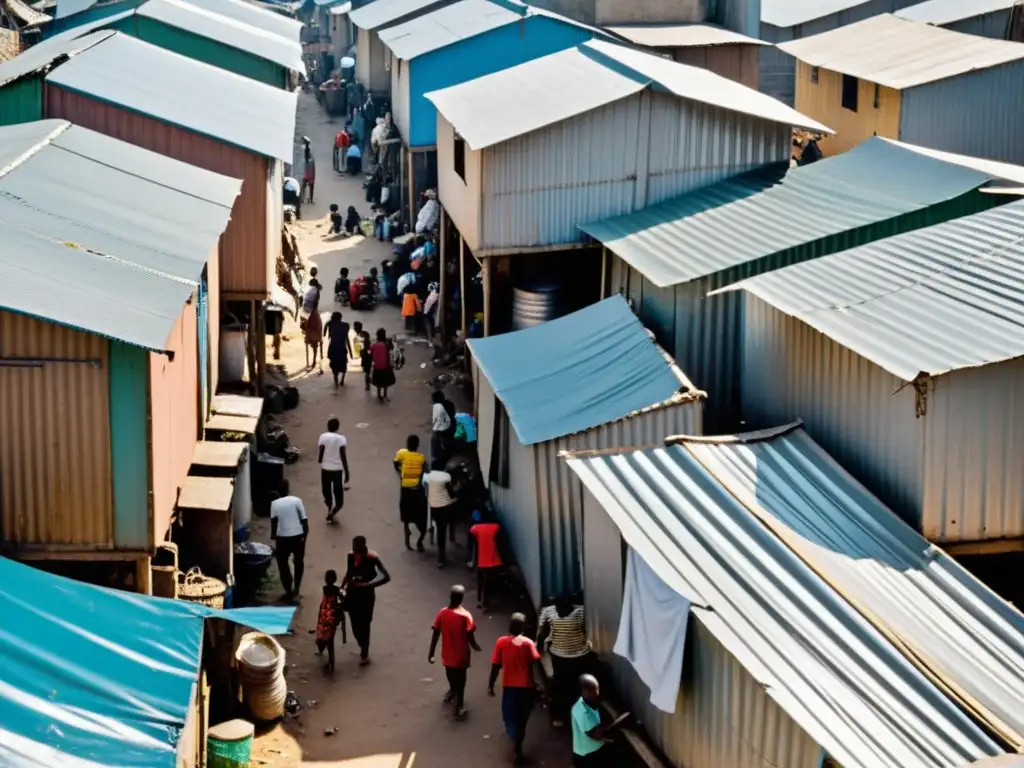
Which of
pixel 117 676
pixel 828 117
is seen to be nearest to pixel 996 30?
pixel 828 117

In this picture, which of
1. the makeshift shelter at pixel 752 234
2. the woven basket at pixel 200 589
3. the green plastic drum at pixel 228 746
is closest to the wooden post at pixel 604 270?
the makeshift shelter at pixel 752 234

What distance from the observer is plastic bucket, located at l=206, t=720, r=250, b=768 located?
1146cm

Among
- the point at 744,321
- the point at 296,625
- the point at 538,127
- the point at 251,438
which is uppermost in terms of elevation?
the point at 538,127

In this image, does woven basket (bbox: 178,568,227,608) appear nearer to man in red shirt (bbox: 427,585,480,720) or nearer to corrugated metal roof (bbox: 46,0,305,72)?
man in red shirt (bbox: 427,585,480,720)

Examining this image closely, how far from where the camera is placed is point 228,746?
37.6 feet

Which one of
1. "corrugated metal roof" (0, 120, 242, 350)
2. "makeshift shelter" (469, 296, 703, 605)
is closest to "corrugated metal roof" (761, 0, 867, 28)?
"makeshift shelter" (469, 296, 703, 605)

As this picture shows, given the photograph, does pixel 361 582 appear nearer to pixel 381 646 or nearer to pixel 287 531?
pixel 381 646

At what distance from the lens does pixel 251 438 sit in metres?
16.1

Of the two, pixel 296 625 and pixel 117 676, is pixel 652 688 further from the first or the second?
pixel 296 625

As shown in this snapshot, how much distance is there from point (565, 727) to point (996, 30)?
21585mm

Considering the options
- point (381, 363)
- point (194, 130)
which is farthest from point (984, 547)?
point (194, 130)

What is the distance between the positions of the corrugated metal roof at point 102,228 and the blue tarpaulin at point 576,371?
3.19 metres

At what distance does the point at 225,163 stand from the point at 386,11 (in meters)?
17.4

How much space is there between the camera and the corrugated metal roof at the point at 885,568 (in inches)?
395
